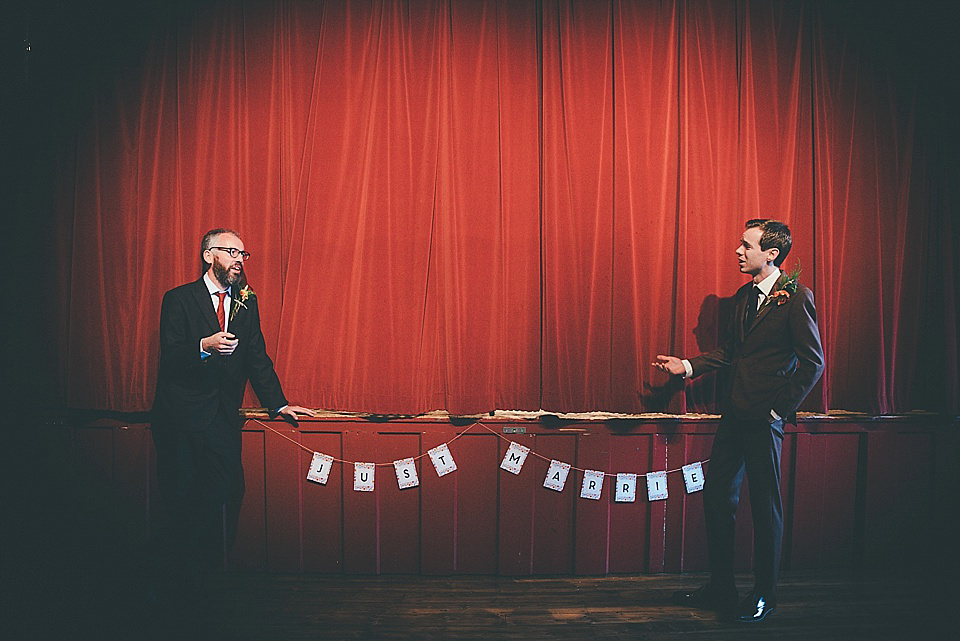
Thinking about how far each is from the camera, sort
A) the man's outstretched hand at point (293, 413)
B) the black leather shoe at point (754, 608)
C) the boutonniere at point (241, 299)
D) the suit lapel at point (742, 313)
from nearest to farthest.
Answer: the black leather shoe at point (754, 608) < the suit lapel at point (742, 313) < the boutonniere at point (241, 299) < the man's outstretched hand at point (293, 413)

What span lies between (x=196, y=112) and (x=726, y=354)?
3368 millimetres

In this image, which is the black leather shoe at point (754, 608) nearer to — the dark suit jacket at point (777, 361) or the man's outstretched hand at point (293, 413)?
the dark suit jacket at point (777, 361)

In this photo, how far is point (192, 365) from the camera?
298 cm

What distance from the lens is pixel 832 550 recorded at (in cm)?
359

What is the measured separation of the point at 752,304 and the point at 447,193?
1779 mm

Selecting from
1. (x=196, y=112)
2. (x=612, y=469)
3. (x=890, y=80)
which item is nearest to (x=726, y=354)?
(x=612, y=469)

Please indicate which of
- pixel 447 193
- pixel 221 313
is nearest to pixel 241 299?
pixel 221 313

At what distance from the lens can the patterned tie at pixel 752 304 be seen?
3020 millimetres

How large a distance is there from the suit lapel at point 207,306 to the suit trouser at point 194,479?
49 centimetres

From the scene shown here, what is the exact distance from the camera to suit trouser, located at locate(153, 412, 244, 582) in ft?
9.81

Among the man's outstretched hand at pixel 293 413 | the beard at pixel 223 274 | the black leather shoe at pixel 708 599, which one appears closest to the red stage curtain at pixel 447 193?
the man's outstretched hand at pixel 293 413

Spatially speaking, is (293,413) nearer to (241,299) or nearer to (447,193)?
(241,299)

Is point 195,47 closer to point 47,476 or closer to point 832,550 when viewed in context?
point 47,476

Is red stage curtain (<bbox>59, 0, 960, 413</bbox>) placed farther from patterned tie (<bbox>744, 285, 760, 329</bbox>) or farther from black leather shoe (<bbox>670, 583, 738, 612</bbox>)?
black leather shoe (<bbox>670, 583, 738, 612</bbox>)
